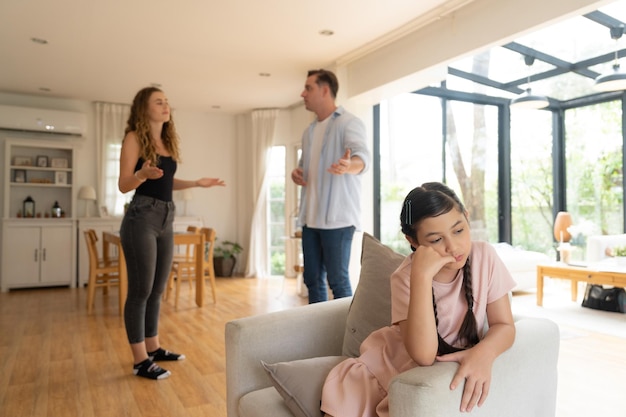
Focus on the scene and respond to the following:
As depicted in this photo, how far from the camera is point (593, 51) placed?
5.33 metres

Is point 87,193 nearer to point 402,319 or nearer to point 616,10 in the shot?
point 402,319

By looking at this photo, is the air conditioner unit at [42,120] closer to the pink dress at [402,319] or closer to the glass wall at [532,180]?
the glass wall at [532,180]

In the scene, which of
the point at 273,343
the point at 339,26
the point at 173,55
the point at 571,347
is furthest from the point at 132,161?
the point at 571,347

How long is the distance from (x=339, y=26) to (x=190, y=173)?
4.00 m

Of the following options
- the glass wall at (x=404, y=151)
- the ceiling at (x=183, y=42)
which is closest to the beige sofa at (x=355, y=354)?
the ceiling at (x=183, y=42)

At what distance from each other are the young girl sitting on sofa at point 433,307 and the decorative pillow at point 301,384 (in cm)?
6

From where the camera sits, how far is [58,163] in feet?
20.6

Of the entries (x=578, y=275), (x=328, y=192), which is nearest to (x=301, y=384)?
(x=328, y=192)

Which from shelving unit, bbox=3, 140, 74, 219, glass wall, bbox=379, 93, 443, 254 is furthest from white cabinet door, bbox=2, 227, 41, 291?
glass wall, bbox=379, 93, 443, 254

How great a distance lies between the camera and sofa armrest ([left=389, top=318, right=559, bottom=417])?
0.85 metres

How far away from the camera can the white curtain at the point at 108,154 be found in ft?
21.3

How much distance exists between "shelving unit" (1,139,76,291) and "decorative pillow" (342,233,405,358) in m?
5.69

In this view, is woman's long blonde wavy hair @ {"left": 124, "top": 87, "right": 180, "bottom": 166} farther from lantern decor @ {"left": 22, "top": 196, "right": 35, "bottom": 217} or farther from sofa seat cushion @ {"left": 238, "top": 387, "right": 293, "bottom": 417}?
lantern decor @ {"left": 22, "top": 196, "right": 35, "bottom": 217}

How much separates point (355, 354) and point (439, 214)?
1.69 ft
